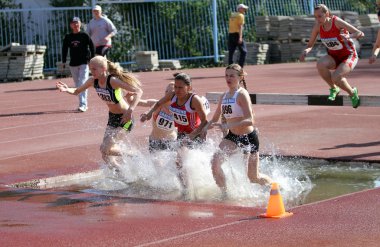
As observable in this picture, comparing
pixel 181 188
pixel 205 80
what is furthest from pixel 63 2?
pixel 181 188

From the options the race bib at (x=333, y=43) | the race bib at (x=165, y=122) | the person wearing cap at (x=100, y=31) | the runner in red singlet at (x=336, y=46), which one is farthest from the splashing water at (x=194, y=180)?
the person wearing cap at (x=100, y=31)

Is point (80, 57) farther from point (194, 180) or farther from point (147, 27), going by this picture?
point (147, 27)

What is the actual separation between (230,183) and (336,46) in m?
3.96

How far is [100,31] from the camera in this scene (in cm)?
2195

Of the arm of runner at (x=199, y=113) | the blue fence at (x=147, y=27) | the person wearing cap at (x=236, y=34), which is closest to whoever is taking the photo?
the arm of runner at (x=199, y=113)

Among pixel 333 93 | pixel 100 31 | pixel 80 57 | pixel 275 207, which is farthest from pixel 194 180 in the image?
pixel 100 31

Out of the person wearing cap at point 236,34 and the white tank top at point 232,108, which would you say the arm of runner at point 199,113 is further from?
the person wearing cap at point 236,34

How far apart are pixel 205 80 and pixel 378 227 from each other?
58.1 ft

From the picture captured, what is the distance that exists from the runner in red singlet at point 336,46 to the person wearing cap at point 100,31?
889cm

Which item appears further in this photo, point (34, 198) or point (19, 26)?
point (19, 26)

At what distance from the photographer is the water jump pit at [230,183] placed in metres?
10.5

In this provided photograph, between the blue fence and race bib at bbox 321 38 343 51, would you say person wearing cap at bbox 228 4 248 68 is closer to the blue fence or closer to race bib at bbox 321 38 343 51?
the blue fence

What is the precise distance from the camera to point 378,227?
324 inches

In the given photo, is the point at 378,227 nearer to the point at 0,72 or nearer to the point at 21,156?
the point at 21,156
